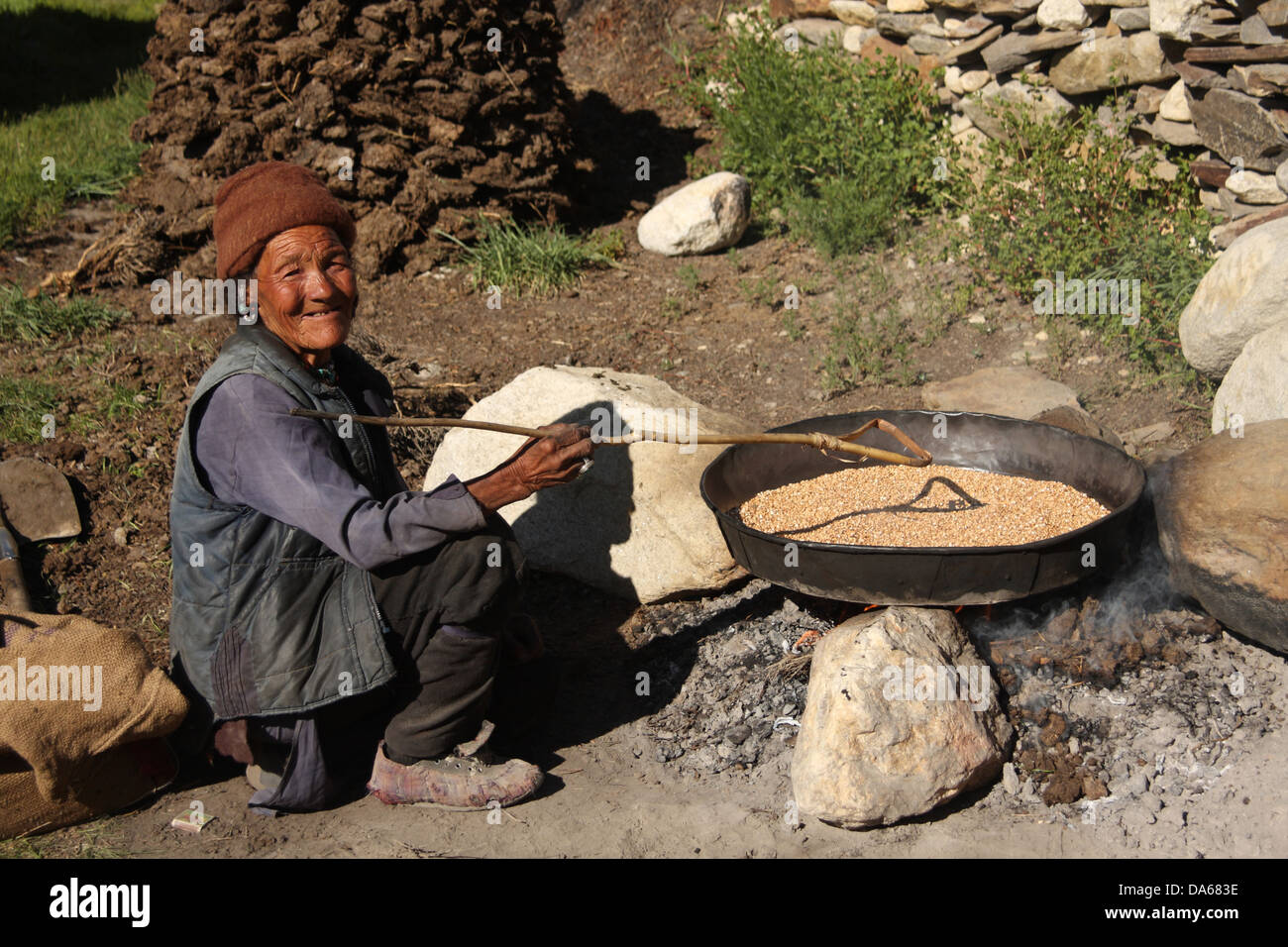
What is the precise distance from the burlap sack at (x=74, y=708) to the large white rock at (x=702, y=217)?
4.43 m

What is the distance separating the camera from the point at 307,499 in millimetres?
2689

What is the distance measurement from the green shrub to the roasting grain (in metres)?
1.50

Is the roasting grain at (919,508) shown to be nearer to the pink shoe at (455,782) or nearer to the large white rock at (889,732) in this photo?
the large white rock at (889,732)

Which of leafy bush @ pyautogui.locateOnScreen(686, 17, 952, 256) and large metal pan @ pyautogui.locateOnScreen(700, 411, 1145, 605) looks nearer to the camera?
large metal pan @ pyautogui.locateOnScreen(700, 411, 1145, 605)

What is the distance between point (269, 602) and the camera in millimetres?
2840

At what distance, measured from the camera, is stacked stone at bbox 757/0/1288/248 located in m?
4.69

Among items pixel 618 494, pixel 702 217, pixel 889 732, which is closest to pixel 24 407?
pixel 618 494

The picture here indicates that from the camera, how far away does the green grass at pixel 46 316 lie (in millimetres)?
5785

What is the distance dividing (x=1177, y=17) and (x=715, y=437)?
3.34 m

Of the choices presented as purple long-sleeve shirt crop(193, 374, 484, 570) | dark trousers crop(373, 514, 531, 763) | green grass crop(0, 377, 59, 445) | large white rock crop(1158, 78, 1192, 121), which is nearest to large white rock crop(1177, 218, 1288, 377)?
large white rock crop(1158, 78, 1192, 121)

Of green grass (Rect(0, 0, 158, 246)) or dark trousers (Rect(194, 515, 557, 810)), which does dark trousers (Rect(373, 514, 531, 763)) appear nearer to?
dark trousers (Rect(194, 515, 557, 810))

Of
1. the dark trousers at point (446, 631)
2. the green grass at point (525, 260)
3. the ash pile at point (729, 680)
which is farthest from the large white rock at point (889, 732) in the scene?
the green grass at point (525, 260)

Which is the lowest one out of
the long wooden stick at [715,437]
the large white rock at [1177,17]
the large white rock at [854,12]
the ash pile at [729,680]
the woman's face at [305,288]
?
the ash pile at [729,680]

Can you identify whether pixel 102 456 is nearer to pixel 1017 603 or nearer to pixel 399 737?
pixel 399 737
